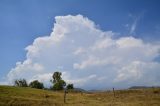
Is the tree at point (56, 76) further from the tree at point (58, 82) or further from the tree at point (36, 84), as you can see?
the tree at point (36, 84)

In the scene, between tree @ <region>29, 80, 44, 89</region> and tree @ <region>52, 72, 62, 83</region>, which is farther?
tree @ <region>52, 72, 62, 83</region>

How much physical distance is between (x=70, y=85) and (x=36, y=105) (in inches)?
3735

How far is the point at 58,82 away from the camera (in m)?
140

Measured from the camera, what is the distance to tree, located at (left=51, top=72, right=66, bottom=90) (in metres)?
139

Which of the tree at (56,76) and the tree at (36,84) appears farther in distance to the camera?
the tree at (56,76)

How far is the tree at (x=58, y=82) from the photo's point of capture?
455 feet

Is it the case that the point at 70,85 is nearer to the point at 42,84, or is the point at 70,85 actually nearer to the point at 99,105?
the point at 42,84

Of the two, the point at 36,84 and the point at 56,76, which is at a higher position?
the point at 56,76

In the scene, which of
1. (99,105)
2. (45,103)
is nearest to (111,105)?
(99,105)

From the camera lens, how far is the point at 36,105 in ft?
170

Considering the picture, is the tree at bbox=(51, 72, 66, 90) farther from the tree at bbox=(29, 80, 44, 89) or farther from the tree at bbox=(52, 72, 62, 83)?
the tree at bbox=(29, 80, 44, 89)

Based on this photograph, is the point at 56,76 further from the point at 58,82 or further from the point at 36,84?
the point at 36,84

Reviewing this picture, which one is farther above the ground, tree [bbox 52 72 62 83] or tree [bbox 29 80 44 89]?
tree [bbox 52 72 62 83]

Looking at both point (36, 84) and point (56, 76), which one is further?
point (56, 76)
